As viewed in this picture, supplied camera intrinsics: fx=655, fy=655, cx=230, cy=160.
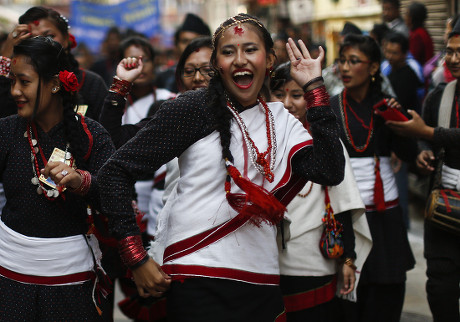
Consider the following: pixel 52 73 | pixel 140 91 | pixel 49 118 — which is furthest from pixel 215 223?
pixel 140 91

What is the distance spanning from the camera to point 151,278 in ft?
8.89

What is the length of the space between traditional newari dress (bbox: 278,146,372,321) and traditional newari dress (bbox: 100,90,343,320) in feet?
2.93

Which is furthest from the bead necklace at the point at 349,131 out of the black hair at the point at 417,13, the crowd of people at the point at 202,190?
the black hair at the point at 417,13

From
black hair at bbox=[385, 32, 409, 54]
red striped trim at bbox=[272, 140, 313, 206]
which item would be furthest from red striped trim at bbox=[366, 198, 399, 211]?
black hair at bbox=[385, 32, 409, 54]

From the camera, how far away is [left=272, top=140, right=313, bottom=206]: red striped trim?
2.93 m

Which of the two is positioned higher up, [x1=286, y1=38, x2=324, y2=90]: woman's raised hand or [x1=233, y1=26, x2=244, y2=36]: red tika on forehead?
[x1=233, y1=26, x2=244, y2=36]: red tika on forehead

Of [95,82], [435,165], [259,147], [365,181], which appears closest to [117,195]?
[259,147]

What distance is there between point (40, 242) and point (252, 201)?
110cm

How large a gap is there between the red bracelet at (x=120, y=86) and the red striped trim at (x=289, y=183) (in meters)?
1.24

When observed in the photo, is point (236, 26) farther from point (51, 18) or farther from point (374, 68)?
point (374, 68)

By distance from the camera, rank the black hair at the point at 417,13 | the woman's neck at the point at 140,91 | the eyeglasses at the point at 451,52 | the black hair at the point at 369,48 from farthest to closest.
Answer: the black hair at the point at 417,13
the woman's neck at the point at 140,91
the black hair at the point at 369,48
the eyeglasses at the point at 451,52

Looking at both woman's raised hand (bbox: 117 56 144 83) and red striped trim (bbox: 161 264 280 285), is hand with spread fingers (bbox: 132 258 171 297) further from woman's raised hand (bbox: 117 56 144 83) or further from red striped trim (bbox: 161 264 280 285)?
woman's raised hand (bbox: 117 56 144 83)

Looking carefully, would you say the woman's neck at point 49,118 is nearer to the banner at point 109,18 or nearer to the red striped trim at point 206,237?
the red striped trim at point 206,237

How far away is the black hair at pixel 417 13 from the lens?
884cm
